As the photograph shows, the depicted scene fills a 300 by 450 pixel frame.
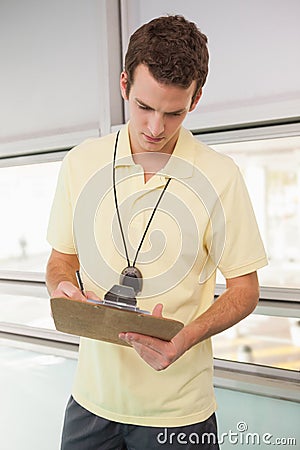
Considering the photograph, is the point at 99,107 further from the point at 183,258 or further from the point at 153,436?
the point at 153,436

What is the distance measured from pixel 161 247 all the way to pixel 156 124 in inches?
10.0

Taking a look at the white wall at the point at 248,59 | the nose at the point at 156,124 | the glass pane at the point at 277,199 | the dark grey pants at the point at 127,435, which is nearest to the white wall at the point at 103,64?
the white wall at the point at 248,59

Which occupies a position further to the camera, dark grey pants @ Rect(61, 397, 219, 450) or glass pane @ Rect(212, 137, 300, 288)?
glass pane @ Rect(212, 137, 300, 288)

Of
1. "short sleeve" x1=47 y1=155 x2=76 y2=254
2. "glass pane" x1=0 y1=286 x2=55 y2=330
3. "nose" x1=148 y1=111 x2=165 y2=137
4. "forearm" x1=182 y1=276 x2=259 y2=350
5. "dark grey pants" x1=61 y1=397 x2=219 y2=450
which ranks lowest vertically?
"glass pane" x1=0 y1=286 x2=55 y2=330

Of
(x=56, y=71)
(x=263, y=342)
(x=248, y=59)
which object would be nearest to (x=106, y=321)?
(x=263, y=342)

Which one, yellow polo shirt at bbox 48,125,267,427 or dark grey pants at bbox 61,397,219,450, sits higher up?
yellow polo shirt at bbox 48,125,267,427

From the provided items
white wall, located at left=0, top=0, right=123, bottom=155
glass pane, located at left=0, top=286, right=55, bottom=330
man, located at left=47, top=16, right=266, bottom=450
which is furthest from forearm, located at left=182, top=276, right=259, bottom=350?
glass pane, located at left=0, top=286, right=55, bottom=330

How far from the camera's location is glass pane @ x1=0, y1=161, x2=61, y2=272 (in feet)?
7.05

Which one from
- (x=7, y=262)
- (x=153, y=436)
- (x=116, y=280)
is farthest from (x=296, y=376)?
(x=7, y=262)

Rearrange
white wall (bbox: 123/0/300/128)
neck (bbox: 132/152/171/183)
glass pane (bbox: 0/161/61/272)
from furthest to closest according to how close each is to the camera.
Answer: glass pane (bbox: 0/161/61/272) < white wall (bbox: 123/0/300/128) < neck (bbox: 132/152/171/183)

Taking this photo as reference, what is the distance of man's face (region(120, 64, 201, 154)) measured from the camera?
104 cm

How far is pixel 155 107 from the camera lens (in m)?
1.05

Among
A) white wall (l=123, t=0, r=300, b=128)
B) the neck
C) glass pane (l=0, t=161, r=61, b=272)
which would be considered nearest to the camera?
the neck

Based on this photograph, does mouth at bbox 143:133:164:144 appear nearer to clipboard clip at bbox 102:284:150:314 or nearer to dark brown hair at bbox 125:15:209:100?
dark brown hair at bbox 125:15:209:100
